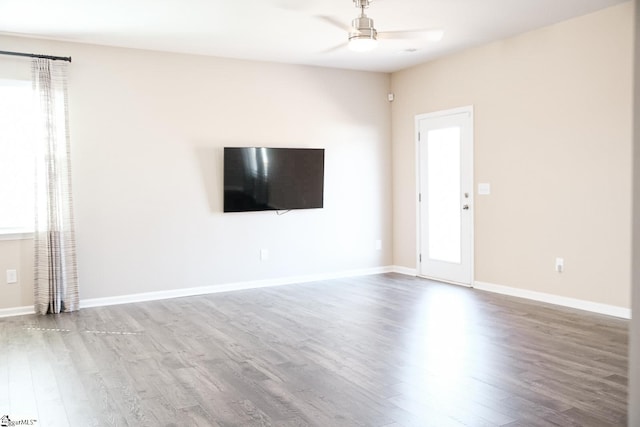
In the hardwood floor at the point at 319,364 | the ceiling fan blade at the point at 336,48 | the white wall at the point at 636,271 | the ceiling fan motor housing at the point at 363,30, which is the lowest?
the hardwood floor at the point at 319,364

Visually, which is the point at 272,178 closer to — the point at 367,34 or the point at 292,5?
the point at 292,5

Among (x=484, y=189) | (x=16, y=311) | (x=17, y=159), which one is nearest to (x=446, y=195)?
(x=484, y=189)

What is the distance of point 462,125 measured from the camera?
6.52 meters

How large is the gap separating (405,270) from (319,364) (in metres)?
3.95

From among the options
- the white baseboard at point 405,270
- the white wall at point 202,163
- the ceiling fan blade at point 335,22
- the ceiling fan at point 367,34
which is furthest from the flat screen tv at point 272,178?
the ceiling fan at point 367,34

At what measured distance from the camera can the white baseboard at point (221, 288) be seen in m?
5.86

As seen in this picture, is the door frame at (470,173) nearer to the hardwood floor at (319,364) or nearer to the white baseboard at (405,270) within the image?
the white baseboard at (405,270)

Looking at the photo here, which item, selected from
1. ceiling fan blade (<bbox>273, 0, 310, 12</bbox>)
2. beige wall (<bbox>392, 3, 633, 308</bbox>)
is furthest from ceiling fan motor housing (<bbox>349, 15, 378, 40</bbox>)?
beige wall (<bbox>392, 3, 633, 308</bbox>)

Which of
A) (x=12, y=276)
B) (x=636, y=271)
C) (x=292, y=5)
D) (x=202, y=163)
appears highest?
(x=292, y=5)

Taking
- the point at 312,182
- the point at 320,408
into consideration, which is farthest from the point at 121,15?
the point at 320,408

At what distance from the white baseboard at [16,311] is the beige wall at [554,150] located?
4.80 m

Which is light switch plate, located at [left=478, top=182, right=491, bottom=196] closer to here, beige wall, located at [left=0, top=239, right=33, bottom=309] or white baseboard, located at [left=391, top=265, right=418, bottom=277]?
white baseboard, located at [left=391, top=265, right=418, bottom=277]

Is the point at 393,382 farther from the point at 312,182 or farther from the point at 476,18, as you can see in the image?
the point at 312,182

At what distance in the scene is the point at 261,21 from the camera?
16.6 ft
